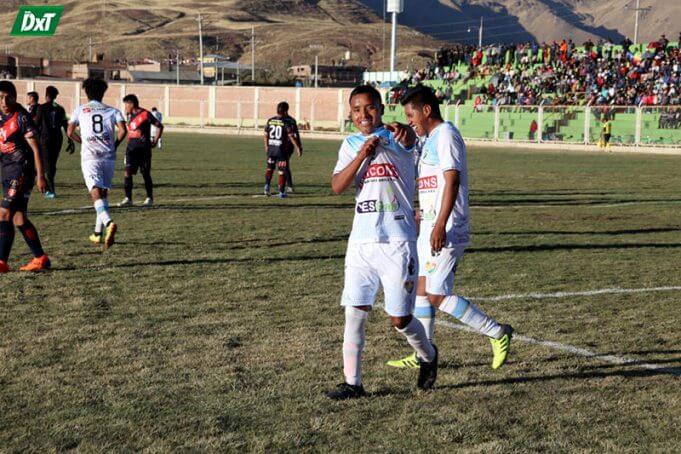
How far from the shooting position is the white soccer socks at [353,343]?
18.2ft

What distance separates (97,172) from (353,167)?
7847mm

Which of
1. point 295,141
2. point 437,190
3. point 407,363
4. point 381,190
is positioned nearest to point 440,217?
point 437,190

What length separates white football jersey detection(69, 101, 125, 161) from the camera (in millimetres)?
12508

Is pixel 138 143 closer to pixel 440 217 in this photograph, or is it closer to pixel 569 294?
pixel 569 294

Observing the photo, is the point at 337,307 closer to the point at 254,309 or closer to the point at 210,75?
the point at 254,309

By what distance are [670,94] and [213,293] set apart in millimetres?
41024

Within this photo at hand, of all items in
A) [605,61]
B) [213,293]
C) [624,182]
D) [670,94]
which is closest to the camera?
[213,293]

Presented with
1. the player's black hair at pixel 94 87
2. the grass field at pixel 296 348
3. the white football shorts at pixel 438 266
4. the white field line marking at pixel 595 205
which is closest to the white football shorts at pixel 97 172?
the grass field at pixel 296 348

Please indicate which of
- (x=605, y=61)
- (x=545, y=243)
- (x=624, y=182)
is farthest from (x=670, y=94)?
(x=545, y=243)

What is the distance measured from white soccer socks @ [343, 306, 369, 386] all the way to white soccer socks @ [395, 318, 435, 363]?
0.26 m

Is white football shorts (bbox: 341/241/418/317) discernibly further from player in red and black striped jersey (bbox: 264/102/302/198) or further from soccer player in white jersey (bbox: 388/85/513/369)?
player in red and black striped jersey (bbox: 264/102/302/198)

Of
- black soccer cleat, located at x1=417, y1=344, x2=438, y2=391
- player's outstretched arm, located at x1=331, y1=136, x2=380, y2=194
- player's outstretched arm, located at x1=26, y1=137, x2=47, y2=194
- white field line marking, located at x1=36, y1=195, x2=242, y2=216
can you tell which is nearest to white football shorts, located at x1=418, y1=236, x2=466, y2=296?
black soccer cleat, located at x1=417, y1=344, x2=438, y2=391

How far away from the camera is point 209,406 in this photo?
543 cm

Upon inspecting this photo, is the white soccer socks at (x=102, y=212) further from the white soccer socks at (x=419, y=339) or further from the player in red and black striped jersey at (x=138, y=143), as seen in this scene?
the white soccer socks at (x=419, y=339)
